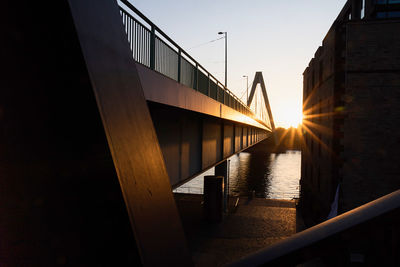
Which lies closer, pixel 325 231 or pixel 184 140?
pixel 325 231

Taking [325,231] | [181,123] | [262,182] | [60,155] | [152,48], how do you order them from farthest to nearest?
1. [262,182]
2. [181,123]
3. [152,48]
4. [60,155]
5. [325,231]

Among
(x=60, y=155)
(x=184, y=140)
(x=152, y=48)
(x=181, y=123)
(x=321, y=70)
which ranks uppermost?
(x=321, y=70)

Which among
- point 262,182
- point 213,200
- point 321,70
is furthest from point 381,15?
point 262,182

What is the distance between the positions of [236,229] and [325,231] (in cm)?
2110

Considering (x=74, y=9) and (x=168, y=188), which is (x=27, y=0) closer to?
(x=74, y=9)

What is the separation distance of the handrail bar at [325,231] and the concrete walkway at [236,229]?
41.4 feet

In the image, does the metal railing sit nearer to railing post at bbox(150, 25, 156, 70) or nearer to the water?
railing post at bbox(150, 25, 156, 70)

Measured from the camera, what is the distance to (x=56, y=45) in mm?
1700

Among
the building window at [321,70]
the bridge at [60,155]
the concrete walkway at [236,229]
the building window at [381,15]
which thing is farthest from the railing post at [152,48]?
the building window at [381,15]

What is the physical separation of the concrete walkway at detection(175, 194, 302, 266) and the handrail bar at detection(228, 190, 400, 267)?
12613 millimetres

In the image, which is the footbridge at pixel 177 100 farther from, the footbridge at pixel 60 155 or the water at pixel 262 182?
the water at pixel 262 182

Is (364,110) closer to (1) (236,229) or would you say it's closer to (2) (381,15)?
(2) (381,15)

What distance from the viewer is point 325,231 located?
1.08m

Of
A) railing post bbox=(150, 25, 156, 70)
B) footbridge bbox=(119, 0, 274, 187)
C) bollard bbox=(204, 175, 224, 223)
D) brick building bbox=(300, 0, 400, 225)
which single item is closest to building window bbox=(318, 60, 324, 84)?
brick building bbox=(300, 0, 400, 225)
